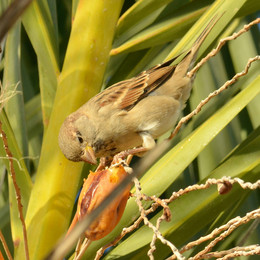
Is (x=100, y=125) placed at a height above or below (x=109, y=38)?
below

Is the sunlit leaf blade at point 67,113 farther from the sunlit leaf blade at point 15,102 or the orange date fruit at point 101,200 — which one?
the orange date fruit at point 101,200

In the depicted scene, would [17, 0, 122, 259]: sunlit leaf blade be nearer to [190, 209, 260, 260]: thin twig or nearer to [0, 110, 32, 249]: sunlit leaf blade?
[0, 110, 32, 249]: sunlit leaf blade

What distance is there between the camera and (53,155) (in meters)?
1.65

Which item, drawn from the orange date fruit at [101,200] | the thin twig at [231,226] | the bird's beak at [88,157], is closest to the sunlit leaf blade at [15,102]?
the bird's beak at [88,157]

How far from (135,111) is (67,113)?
0.65 meters

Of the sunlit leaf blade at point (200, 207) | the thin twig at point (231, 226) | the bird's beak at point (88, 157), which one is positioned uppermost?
the thin twig at point (231, 226)

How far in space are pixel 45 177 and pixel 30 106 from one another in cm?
59

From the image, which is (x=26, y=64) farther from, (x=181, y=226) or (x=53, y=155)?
(x=181, y=226)

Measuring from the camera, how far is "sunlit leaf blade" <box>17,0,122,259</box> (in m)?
1.47

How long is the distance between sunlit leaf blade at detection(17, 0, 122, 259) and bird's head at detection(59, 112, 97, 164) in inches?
1.0

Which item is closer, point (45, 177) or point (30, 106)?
point (45, 177)

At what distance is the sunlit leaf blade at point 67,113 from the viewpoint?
4.83 feet

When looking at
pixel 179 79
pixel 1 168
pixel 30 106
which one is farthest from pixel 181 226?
pixel 179 79

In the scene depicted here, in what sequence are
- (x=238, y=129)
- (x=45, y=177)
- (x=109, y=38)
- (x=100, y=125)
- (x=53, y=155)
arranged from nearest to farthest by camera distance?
(x=45, y=177) < (x=53, y=155) < (x=109, y=38) < (x=238, y=129) < (x=100, y=125)
